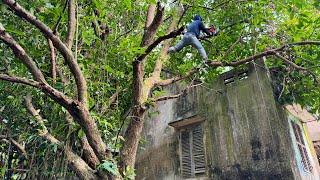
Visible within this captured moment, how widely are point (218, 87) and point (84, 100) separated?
3.75 meters

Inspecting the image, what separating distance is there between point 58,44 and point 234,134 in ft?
13.0

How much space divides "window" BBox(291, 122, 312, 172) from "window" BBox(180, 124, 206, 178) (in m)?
1.90

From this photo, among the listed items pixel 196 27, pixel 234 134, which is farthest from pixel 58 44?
pixel 234 134

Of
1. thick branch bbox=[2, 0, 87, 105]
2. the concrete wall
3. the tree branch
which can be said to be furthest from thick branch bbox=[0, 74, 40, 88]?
the concrete wall

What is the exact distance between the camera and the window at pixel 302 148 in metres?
6.04

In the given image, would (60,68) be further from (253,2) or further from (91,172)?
(253,2)

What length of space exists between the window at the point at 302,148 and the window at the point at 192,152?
1.90 m

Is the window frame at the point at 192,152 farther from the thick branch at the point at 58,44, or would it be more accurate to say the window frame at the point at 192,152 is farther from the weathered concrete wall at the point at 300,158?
the thick branch at the point at 58,44

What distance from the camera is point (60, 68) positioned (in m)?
4.79

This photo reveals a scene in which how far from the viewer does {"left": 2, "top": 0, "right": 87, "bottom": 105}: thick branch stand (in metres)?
3.27

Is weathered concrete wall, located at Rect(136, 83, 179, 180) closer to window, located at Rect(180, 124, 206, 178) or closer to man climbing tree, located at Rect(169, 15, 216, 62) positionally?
window, located at Rect(180, 124, 206, 178)

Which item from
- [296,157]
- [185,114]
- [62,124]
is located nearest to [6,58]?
[62,124]

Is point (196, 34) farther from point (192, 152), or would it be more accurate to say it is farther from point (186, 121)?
point (192, 152)

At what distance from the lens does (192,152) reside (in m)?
6.77
